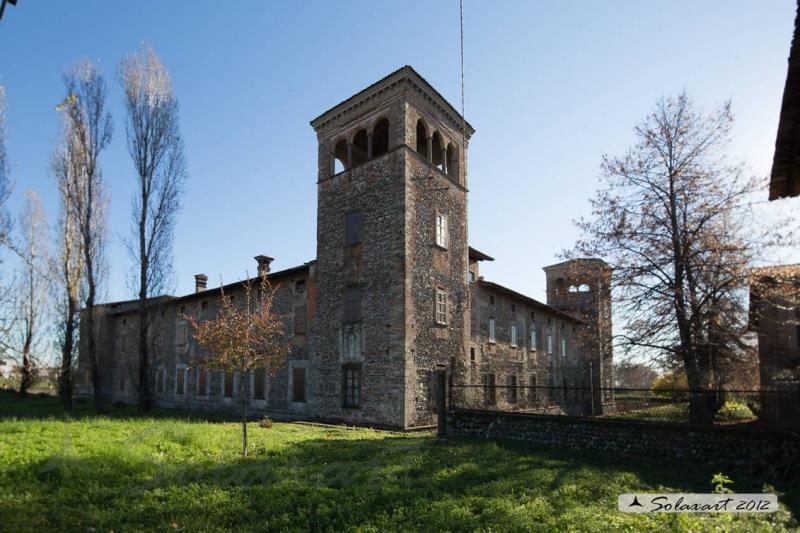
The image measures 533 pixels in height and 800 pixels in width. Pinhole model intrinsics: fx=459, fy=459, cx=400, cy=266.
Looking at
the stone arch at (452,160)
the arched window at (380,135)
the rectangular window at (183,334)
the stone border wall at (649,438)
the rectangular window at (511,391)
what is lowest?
the rectangular window at (511,391)

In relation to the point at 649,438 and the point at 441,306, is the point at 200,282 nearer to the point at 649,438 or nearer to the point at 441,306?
the point at 441,306

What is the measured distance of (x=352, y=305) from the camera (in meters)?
18.1

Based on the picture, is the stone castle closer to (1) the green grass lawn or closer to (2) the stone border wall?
(2) the stone border wall

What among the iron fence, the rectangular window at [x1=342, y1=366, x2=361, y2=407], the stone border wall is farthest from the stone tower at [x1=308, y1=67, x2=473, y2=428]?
the stone border wall

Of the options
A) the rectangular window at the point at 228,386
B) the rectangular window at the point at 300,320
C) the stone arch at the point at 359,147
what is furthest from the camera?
the rectangular window at the point at 228,386

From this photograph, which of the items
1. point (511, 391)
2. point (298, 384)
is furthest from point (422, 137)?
point (511, 391)

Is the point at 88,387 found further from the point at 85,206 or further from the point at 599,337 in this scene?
the point at 599,337

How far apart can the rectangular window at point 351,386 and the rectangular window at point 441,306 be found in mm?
3686

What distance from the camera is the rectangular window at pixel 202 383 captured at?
80.1 ft

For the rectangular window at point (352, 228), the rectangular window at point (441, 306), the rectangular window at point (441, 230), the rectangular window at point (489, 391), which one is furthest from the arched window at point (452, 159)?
the rectangular window at point (489, 391)

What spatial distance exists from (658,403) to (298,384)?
13.5 metres

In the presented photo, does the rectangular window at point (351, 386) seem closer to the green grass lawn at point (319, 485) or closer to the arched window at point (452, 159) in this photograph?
the green grass lawn at point (319, 485)

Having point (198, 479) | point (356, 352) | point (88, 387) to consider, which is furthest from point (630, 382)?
point (198, 479)

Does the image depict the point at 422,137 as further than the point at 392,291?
Yes
